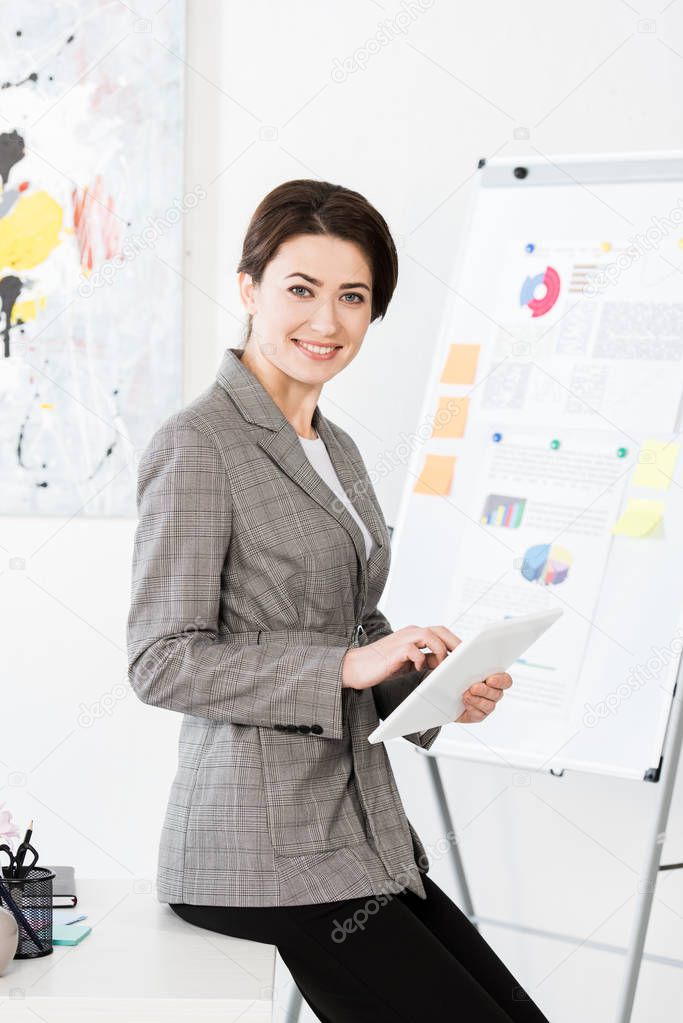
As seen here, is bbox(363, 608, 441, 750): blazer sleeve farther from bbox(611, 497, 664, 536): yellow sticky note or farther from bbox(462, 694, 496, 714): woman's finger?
bbox(611, 497, 664, 536): yellow sticky note

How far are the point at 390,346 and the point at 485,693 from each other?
50.8 inches

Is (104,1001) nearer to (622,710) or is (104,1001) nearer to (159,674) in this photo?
(159,674)

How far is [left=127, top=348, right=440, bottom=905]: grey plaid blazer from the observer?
3.97ft

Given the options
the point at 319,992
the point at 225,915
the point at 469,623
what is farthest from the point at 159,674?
the point at 469,623

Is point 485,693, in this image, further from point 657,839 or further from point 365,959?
point 657,839

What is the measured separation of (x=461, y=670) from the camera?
3.68 ft

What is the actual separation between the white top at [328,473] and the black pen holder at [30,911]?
555mm

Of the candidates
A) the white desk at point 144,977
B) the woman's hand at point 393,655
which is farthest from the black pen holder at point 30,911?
the woman's hand at point 393,655

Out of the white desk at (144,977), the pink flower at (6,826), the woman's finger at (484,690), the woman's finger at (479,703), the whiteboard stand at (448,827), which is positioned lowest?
the whiteboard stand at (448,827)

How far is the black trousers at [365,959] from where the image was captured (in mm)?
1154

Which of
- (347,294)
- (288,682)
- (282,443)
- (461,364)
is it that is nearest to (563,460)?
(461,364)

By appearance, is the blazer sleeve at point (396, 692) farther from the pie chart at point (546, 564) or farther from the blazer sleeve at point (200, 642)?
the pie chart at point (546, 564)

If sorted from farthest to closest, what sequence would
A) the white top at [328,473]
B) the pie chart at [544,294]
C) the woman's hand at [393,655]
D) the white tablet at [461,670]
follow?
the pie chart at [544,294] → the white top at [328,473] → the woman's hand at [393,655] → the white tablet at [461,670]

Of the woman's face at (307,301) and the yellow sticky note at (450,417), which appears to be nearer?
the woman's face at (307,301)
